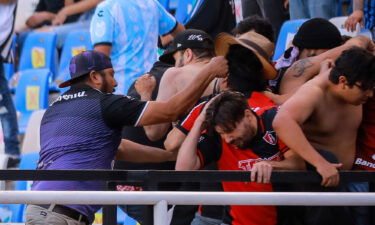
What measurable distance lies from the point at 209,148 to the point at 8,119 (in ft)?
11.9

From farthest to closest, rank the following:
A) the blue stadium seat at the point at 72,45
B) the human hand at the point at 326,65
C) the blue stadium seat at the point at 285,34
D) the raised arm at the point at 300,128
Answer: the blue stadium seat at the point at 72,45 < the blue stadium seat at the point at 285,34 < the human hand at the point at 326,65 < the raised arm at the point at 300,128

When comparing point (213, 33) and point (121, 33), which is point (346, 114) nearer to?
point (121, 33)

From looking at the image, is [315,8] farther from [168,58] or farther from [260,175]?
[260,175]

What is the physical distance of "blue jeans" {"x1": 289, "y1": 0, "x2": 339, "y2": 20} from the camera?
25.4ft

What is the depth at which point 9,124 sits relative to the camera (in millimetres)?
7887

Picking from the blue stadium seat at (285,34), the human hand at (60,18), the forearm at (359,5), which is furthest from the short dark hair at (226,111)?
the human hand at (60,18)

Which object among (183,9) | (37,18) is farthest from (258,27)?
(37,18)

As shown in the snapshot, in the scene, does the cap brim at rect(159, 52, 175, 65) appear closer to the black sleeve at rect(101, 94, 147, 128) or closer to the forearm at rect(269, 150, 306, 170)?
the black sleeve at rect(101, 94, 147, 128)

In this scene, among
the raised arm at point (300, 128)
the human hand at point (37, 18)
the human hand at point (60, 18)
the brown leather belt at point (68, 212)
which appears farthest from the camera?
the human hand at point (37, 18)

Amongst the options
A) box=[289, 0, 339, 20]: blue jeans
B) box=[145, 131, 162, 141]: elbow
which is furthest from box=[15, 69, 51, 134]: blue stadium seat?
box=[145, 131, 162, 141]: elbow

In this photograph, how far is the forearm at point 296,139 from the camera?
4223 millimetres

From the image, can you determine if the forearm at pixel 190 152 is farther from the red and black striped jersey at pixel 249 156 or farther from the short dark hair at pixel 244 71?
the short dark hair at pixel 244 71

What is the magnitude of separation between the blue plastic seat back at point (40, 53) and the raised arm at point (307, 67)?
5.33 m

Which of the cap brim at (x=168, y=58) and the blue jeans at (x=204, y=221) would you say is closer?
the blue jeans at (x=204, y=221)
